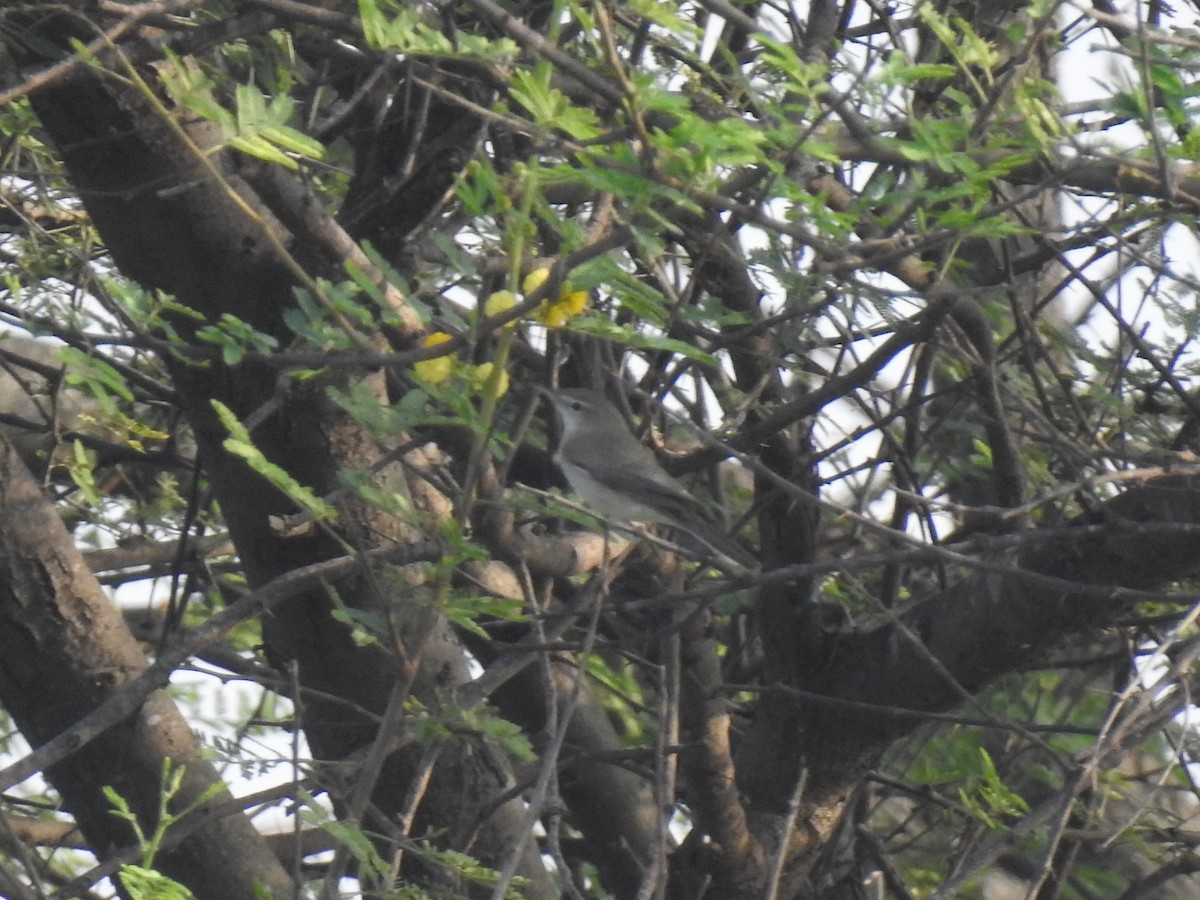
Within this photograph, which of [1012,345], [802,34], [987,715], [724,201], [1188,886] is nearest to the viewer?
[724,201]

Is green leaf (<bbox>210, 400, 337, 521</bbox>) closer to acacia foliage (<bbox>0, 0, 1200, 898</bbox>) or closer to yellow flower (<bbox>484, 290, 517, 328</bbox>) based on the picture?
acacia foliage (<bbox>0, 0, 1200, 898</bbox>)

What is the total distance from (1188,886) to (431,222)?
4053mm

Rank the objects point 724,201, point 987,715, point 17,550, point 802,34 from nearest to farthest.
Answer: point 724,201 < point 987,715 < point 17,550 < point 802,34

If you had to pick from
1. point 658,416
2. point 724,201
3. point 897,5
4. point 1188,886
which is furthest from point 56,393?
point 1188,886

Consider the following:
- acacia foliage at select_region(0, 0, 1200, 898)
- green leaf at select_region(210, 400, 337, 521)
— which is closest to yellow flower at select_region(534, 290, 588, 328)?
acacia foliage at select_region(0, 0, 1200, 898)

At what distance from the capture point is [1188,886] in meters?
6.07

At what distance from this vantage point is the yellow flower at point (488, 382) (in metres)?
2.30

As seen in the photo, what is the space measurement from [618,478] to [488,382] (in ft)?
11.1

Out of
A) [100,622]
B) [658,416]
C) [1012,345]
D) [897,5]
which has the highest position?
[897,5]

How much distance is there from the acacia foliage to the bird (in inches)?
6.0

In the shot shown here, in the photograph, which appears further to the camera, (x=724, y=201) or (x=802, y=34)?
(x=802, y=34)

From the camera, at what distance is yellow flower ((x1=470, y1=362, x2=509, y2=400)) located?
230 cm

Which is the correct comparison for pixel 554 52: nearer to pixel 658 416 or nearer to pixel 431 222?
pixel 431 222

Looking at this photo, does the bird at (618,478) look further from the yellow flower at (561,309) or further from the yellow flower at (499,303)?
the yellow flower at (499,303)
